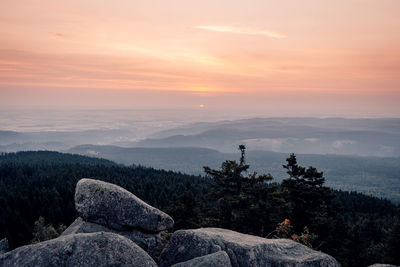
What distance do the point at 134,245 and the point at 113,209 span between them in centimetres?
404

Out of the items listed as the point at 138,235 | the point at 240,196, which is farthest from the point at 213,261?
the point at 240,196

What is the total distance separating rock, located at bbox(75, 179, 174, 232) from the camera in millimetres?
15672

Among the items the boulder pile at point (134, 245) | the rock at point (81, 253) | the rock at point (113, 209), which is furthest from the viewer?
the rock at point (113, 209)

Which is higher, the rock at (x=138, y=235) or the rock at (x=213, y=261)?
the rock at (x=213, y=261)

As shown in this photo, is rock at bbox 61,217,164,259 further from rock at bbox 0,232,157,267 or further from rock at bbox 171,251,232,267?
rock at bbox 0,232,157,267

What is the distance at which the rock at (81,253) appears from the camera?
10867 mm

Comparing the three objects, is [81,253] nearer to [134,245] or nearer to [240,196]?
[134,245]

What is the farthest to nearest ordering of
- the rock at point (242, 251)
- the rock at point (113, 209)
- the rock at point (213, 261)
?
the rock at point (113, 209), the rock at point (242, 251), the rock at point (213, 261)

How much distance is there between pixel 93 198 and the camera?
51.9 ft

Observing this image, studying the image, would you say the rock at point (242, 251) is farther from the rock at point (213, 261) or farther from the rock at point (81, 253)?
the rock at point (81, 253)

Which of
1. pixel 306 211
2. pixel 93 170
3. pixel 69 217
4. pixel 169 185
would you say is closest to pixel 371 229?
pixel 306 211

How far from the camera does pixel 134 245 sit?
12.2 metres

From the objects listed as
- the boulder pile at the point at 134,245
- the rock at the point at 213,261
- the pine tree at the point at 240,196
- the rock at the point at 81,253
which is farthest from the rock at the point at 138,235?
the pine tree at the point at 240,196

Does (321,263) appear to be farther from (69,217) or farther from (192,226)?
(69,217)
